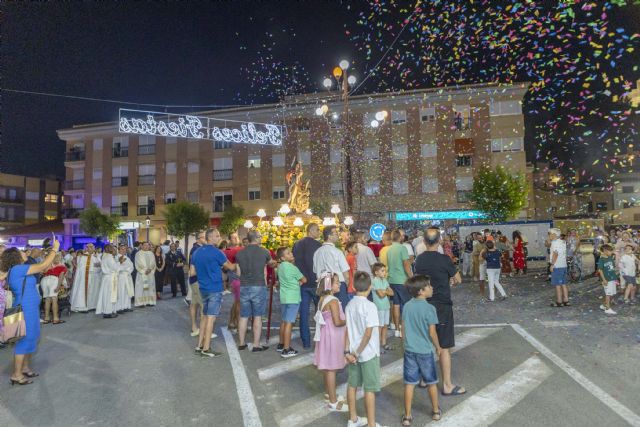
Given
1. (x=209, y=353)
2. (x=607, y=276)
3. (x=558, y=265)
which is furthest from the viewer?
(x=558, y=265)

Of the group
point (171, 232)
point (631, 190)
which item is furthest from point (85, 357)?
point (631, 190)

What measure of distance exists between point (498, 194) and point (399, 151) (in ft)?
27.6

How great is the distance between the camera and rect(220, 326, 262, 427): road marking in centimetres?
428

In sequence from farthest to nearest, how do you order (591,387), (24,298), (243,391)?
(24,298) → (243,391) → (591,387)

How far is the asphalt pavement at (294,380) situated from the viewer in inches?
170

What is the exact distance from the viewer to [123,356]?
664 cm

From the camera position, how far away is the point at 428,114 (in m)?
33.0

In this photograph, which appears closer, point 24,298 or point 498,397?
point 498,397

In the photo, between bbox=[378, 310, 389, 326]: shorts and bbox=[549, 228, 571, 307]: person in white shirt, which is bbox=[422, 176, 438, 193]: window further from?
bbox=[378, 310, 389, 326]: shorts

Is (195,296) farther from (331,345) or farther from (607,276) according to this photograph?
(607,276)

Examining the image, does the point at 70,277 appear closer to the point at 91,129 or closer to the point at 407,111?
the point at 407,111

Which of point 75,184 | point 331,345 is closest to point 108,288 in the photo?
point 331,345

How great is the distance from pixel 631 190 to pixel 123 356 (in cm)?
6867

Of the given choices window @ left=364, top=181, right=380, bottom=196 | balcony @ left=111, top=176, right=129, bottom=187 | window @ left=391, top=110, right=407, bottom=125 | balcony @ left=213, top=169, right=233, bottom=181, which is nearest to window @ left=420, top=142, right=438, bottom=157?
window @ left=391, top=110, right=407, bottom=125
